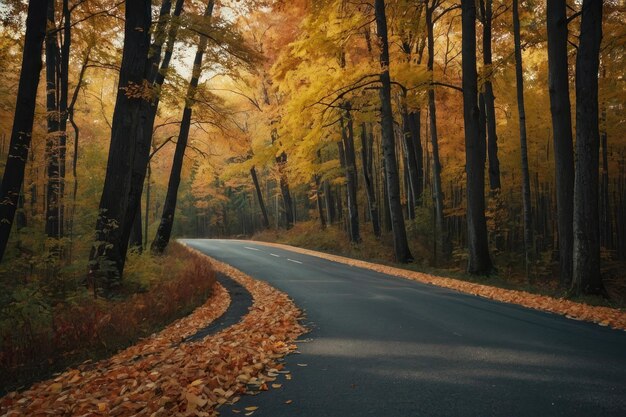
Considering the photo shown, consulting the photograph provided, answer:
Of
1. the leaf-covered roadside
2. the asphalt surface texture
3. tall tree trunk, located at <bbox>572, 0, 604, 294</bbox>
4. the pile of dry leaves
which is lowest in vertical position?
the asphalt surface texture

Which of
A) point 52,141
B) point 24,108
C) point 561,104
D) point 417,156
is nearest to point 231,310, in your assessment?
point 24,108

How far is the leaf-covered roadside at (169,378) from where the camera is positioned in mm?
3693

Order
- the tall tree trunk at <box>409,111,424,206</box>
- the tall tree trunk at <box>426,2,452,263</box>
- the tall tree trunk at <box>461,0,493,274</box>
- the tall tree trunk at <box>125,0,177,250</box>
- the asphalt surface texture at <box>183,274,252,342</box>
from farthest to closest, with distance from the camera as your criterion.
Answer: the tall tree trunk at <box>409,111,424,206</box> < the tall tree trunk at <box>426,2,452,263</box> < the tall tree trunk at <box>461,0,493,274</box> < the tall tree trunk at <box>125,0,177,250</box> < the asphalt surface texture at <box>183,274,252,342</box>

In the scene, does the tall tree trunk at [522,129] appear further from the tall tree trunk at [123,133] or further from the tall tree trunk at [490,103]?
the tall tree trunk at [123,133]

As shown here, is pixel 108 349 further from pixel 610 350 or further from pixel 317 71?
pixel 317 71

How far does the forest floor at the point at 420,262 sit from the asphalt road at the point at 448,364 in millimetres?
2878

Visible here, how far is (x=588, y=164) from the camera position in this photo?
30.8 feet

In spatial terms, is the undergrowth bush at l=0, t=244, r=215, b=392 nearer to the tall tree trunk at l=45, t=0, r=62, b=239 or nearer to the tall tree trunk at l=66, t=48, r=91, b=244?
the tall tree trunk at l=45, t=0, r=62, b=239

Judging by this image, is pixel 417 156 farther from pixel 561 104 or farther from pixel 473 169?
pixel 561 104

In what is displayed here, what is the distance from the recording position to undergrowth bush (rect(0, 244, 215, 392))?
549cm

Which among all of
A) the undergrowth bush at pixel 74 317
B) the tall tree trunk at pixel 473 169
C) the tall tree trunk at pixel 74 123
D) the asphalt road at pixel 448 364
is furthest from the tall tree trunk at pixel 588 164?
the tall tree trunk at pixel 74 123

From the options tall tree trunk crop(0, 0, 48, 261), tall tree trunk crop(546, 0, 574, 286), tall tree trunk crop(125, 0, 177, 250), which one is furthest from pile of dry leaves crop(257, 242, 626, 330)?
tall tree trunk crop(0, 0, 48, 261)

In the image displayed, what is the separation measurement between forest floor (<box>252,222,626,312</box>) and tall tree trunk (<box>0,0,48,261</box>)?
11287mm

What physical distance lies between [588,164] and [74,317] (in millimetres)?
11148
